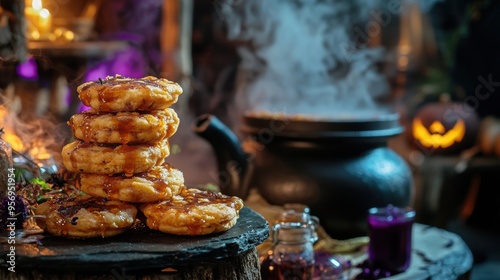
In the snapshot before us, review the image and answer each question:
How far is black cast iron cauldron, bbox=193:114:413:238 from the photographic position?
13.0ft

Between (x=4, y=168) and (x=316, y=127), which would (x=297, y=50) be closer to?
(x=316, y=127)

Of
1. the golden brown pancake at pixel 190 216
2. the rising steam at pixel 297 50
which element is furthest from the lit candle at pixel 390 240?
the rising steam at pixel 297 50

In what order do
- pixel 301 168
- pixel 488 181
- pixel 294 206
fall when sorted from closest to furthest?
pixel 294 206 < pixel 301 168 < pixel 488 181

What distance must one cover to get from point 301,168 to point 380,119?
0.57 meters

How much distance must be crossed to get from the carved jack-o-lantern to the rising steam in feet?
2.49

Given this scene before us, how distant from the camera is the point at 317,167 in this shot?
4.02 meters

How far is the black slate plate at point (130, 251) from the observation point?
2.15 meters

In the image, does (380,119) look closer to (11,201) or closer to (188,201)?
(188,201)

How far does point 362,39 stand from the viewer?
802cm

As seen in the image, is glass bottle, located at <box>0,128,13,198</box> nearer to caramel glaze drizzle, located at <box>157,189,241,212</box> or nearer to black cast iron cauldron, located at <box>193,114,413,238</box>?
caramel glaze drizzle, located at <box>157,189,241,212</box>

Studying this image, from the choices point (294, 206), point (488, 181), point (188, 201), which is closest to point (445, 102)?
point (488, 181)

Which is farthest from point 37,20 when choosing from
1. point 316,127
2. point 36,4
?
point 316,127

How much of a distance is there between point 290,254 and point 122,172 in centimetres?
100

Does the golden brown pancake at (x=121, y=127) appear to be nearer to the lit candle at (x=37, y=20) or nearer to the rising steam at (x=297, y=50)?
the lit candle at (x=37, y=20)
